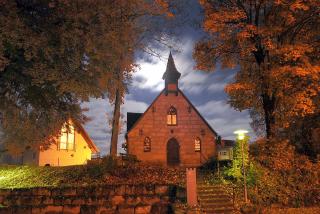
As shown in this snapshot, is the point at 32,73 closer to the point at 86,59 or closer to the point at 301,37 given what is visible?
the point at 86,59

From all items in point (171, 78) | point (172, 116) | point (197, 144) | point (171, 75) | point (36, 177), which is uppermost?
point (171, 75)

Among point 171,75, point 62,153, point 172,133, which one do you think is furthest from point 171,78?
point 62,153

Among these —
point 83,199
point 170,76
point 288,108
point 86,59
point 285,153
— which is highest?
point 170,76

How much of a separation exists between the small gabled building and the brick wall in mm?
5338

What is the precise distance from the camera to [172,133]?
35.8m

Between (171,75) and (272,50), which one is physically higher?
(171,75)

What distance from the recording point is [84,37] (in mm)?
13609

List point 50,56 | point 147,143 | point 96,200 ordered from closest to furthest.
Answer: point 50,56, point 96,200, point 147,143

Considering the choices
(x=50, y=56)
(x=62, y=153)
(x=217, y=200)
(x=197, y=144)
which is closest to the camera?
(x=50, y=56)

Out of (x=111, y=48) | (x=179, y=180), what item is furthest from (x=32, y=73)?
(x=179, y=180)

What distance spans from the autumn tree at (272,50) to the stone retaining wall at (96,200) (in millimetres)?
7307

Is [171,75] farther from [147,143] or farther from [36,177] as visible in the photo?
[36,177]

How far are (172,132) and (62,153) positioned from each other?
1100cm

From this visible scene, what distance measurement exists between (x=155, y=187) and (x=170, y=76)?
22.1 metres
